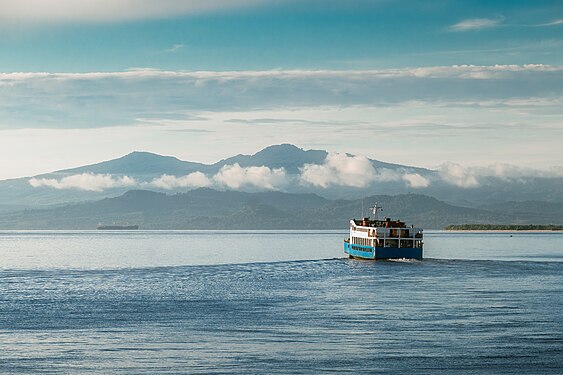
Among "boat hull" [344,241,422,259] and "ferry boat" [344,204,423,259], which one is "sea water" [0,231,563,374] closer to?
"boat hull" [344,241,422,259]

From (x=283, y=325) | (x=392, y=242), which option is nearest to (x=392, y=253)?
(x=392, y=242)

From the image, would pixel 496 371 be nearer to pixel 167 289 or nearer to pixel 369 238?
pixel 167 289

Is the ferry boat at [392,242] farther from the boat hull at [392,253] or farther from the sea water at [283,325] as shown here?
the sea water at [283,325]

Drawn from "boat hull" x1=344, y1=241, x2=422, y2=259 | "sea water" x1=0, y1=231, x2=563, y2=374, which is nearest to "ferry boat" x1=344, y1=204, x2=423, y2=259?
"boat hull" x1=344, y1=241, x2=422, y2=259

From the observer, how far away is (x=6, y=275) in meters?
147

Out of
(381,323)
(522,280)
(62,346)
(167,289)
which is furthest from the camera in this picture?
(522,280)

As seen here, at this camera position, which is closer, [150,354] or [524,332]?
[150,354]

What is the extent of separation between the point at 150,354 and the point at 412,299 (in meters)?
44.8

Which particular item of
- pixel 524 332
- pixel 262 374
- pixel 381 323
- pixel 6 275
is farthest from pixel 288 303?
pixel 6 275

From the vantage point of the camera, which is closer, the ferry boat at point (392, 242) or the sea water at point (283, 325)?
the sea water at point (283, 325)

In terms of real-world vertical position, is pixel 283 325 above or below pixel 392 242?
below

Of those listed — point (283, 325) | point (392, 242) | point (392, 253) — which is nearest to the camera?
point (283, 325)

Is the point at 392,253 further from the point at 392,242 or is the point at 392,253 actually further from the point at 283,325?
the point at 283,325

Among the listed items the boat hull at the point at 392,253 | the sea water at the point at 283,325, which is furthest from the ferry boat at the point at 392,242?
the sea water at the point at 283,325
